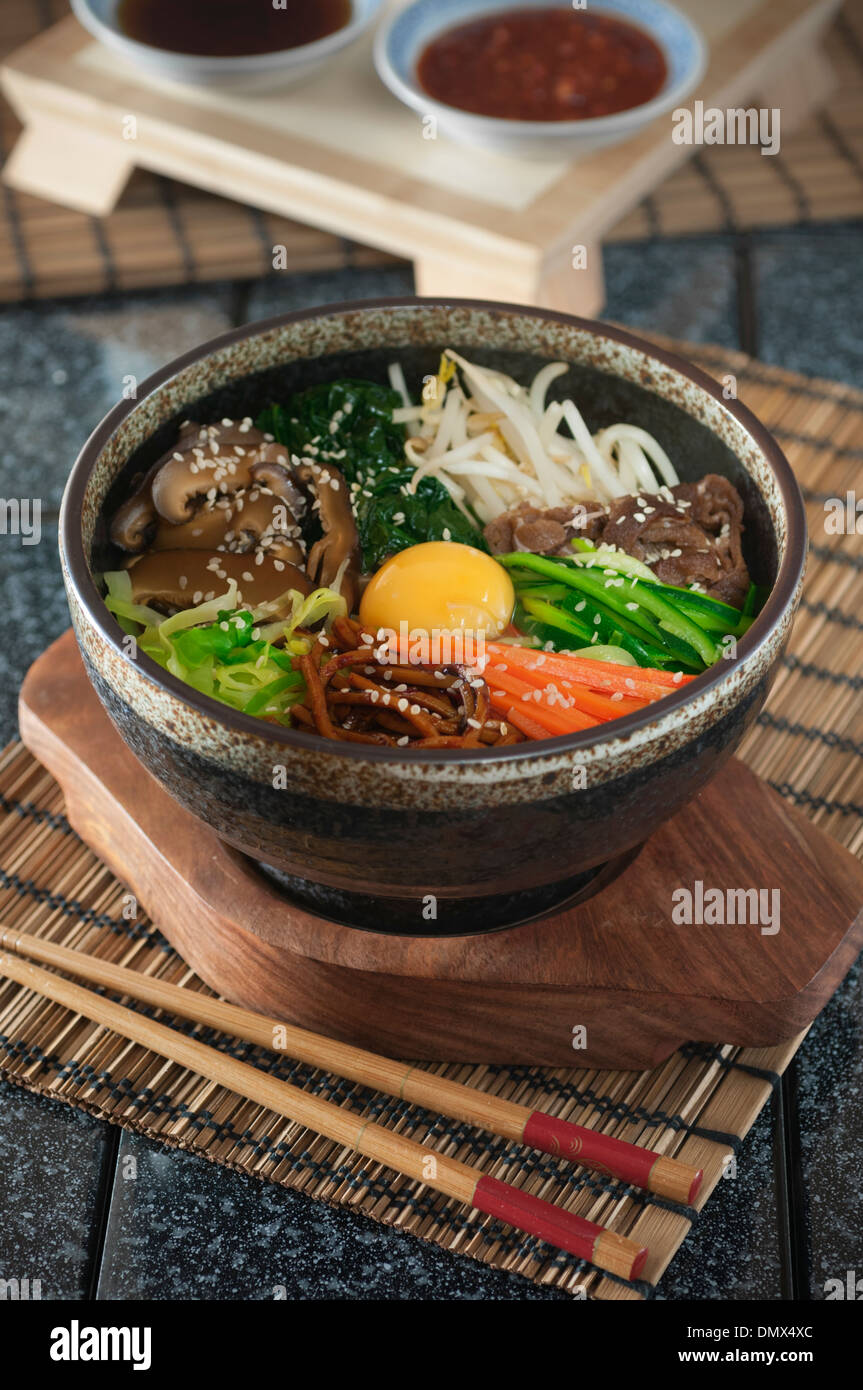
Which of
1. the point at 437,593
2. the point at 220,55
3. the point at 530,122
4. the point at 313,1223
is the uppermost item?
the point at 220,55

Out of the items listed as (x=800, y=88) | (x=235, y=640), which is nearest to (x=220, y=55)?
(x=800, y=88)

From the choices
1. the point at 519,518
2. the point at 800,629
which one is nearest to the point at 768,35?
the point at 800,629

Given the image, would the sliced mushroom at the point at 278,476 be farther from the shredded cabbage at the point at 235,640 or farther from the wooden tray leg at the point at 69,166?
the wooden tray leg at the point at 69,166

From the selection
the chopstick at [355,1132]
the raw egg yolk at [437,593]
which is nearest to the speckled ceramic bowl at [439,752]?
the chopstick at [355,1132]

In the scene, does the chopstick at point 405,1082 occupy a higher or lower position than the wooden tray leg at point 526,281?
lower

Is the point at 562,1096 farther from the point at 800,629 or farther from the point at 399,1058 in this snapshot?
the point at 800,629

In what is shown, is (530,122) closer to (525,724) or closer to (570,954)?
(525,724)
